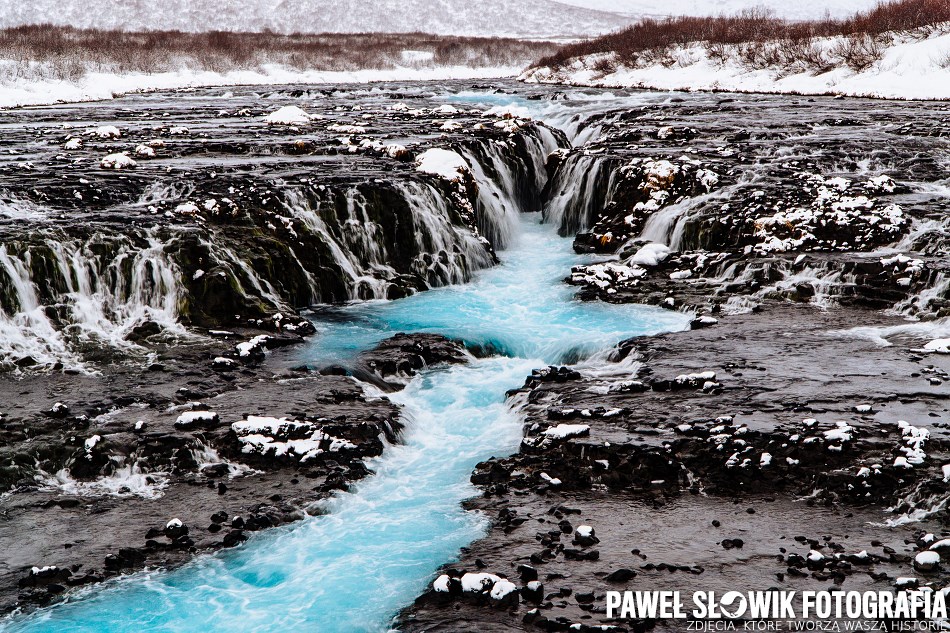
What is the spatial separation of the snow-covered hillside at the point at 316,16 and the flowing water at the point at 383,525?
141 m

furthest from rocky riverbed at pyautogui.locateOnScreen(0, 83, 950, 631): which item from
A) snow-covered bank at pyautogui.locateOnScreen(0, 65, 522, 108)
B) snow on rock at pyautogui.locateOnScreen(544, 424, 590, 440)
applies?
snow-covered bank at pyautogui.locateOnScreen(0, 65, 522, 108)

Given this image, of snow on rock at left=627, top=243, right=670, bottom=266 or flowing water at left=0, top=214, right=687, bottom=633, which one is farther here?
snow on rock at left=627, top=243, right=670, bottom=266

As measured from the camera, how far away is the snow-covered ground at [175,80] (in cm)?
4616

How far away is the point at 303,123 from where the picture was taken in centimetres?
3059

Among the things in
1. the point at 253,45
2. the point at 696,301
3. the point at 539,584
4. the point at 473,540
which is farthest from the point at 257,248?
the point at 253,45

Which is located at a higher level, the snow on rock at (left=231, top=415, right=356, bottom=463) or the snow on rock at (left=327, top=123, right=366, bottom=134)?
the snow on rock at (left=327, top=123, right=366, bottom=134)

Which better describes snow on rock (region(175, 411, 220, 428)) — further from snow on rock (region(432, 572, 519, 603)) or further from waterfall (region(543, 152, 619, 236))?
waterfall (region(543, 152, 619, 236))

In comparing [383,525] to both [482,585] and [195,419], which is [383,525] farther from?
[195,419]

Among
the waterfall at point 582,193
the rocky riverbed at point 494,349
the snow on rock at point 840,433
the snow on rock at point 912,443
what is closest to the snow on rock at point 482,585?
the rocky riverbed at point 494,349

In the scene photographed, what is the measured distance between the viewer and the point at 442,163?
21969 millimetres

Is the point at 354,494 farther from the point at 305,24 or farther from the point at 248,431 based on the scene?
the point at 305,24

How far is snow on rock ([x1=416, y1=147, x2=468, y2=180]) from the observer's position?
2148cm

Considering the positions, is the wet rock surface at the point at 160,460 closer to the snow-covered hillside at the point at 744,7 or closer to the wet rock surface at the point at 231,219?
the wet rock surface at the point at 231,219

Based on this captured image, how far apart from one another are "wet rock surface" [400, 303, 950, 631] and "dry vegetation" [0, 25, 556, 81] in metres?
49.6
